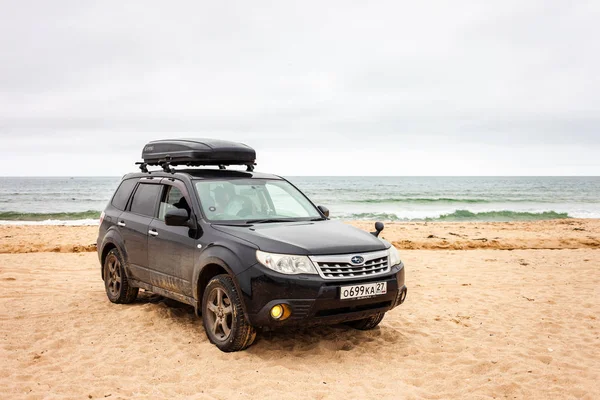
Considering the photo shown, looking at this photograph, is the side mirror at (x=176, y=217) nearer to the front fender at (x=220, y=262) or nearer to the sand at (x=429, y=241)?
the front fender at (x=220, y=262)

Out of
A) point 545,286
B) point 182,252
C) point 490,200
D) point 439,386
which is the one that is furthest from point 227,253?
point 490,200

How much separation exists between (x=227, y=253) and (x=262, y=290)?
0.56 m

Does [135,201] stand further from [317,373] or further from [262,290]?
[317,373]

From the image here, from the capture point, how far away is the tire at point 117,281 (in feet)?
23.1

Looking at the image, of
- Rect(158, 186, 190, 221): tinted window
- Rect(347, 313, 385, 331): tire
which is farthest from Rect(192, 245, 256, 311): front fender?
Rect(347, 313, 385, 331): tire

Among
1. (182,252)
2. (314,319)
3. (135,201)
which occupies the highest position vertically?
(135,201)

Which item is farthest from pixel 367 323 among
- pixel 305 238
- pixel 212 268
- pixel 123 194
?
pixel 123 194

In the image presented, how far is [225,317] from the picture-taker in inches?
203

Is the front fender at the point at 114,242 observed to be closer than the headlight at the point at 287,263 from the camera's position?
No

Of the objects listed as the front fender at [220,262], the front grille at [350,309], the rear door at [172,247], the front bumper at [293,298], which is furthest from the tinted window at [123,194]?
the front grille at [350,309]

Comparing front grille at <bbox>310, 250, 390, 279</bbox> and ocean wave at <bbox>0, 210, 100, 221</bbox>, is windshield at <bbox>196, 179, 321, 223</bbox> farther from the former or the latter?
ocean wave at <bbox>0, 210, 100, 221</bbox>

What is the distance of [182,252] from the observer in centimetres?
571

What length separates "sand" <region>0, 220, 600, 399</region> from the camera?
14.5ft

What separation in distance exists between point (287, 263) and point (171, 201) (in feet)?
7.09
